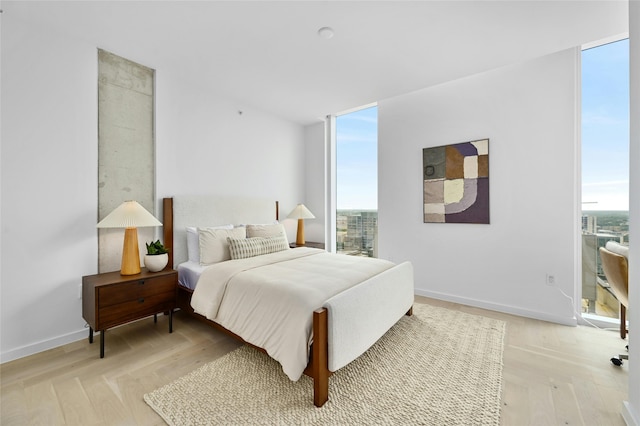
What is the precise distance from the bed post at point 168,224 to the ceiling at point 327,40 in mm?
1484

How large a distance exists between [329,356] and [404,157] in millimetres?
2970

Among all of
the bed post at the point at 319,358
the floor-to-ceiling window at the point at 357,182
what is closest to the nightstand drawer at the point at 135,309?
the bed post at the point at 319,358

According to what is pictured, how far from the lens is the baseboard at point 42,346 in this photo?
213 centimetres

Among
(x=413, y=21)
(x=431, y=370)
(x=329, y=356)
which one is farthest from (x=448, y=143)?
(x=329, y=356)

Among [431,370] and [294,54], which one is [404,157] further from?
[431,370]

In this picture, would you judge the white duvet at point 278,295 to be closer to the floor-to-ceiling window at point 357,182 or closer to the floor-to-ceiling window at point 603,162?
the floor-to-ceiling window at point 357,182

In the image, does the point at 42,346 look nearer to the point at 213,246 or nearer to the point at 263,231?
the point at 213,246

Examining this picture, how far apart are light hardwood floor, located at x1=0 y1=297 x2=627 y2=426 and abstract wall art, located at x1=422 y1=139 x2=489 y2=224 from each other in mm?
1305

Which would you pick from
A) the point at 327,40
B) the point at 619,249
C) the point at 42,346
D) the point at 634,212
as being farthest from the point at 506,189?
the point at 42,346

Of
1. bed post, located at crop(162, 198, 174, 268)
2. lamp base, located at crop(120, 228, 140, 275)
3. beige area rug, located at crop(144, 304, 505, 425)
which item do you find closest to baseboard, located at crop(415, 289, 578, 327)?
beige area rug, located at crop(144, 304, 505, 425)

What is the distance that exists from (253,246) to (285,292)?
1.29 metres

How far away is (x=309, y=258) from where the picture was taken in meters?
2.98

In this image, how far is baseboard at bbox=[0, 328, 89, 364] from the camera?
2.13 metres

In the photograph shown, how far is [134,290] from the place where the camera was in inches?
93.8
